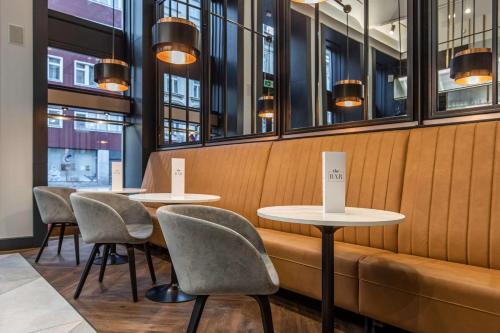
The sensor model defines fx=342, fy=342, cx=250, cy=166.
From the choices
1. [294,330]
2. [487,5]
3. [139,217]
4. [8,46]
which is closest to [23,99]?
[8,46]

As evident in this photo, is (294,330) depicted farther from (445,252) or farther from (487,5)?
(487,5)

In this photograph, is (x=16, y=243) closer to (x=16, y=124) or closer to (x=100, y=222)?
(x=16, y=124)

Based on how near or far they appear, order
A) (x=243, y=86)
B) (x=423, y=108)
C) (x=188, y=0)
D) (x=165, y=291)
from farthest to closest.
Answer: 1. (x=188, y=0)
2. (x=243, y=86)
3. (x=165, y=291)
4. (x=423, y=108)

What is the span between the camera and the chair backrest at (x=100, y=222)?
262cm

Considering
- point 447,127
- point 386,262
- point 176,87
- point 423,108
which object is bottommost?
point 386,262

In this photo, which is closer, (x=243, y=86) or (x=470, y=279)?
(x=470, y=279)

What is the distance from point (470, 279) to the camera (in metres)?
1.68

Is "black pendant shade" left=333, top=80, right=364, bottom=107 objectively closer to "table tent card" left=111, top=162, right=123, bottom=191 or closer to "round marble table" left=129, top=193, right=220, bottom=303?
"round marble table" left=129, top=193, right=220, bottom=303

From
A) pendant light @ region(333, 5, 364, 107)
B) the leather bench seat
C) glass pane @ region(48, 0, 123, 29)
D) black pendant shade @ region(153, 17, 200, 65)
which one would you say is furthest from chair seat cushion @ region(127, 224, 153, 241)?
glass pane @ region(48, 0, 123, 29)

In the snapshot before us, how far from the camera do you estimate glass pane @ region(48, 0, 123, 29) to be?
203 inches

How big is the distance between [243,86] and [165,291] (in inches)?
121

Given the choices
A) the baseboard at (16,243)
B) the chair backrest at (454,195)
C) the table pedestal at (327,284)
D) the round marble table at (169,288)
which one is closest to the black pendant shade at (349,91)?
the chair backrest at (454,195)

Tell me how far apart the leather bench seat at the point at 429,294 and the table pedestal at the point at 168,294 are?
143 cm

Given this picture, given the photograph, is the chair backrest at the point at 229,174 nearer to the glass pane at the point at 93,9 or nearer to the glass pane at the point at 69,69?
the glass pane at the point at 69,69
